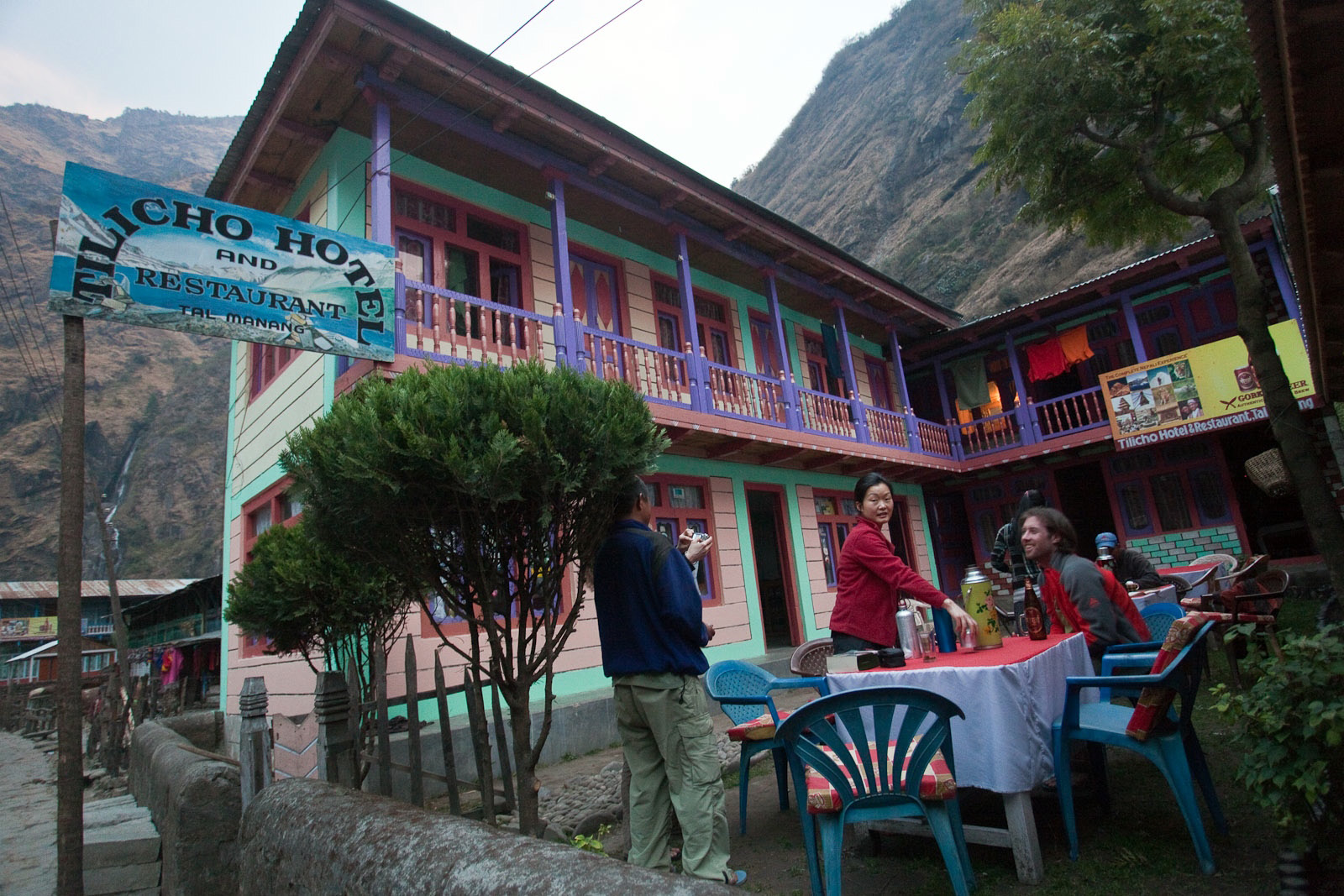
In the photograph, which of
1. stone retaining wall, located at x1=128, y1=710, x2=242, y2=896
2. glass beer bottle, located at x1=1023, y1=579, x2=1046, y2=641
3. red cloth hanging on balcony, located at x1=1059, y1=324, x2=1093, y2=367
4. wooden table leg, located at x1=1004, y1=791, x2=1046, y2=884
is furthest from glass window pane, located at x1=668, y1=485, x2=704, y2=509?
red cloth hanging on balcony, located at x1=1059, y1=324, x2=1093, y2=367

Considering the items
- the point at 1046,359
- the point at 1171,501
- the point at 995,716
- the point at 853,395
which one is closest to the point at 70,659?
the point at 995,716

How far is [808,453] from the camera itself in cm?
1165

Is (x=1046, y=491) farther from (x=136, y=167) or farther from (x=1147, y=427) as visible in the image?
(x=136, y=167)

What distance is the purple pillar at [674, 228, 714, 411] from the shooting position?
945 cm

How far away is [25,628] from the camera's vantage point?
1259 inches

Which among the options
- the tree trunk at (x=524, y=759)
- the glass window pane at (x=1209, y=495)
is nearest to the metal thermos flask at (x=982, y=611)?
the tree trunk at (x=524, y=759)

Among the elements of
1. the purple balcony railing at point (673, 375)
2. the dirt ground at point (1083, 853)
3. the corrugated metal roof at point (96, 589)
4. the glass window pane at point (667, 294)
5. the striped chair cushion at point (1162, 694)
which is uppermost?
the glass window pane at point (667, 294)

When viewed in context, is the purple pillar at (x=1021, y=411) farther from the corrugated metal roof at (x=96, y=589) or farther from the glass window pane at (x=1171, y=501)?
the corrugated metal roof at (x=96, y=589)

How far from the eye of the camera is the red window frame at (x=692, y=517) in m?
9.59

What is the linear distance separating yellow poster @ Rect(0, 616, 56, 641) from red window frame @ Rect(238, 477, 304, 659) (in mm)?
32179

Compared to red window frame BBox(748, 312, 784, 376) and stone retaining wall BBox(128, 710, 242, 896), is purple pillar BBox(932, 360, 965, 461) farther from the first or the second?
stone retaining wall BBox(128, 710, 242, 896)

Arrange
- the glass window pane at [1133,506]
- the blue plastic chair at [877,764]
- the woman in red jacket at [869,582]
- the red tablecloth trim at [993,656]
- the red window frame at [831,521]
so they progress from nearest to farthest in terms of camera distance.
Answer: the blue plastic chair at [877,764]
the red tablecloth trim at [993,656]
the woman in red jacket at [869,582]
the red window frame at [831,521]
the glass window pane at [1133,506]

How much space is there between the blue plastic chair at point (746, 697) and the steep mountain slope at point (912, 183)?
2264cm

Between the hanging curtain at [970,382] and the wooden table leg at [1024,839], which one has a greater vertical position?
→ the hanging curtain at [970,382]
